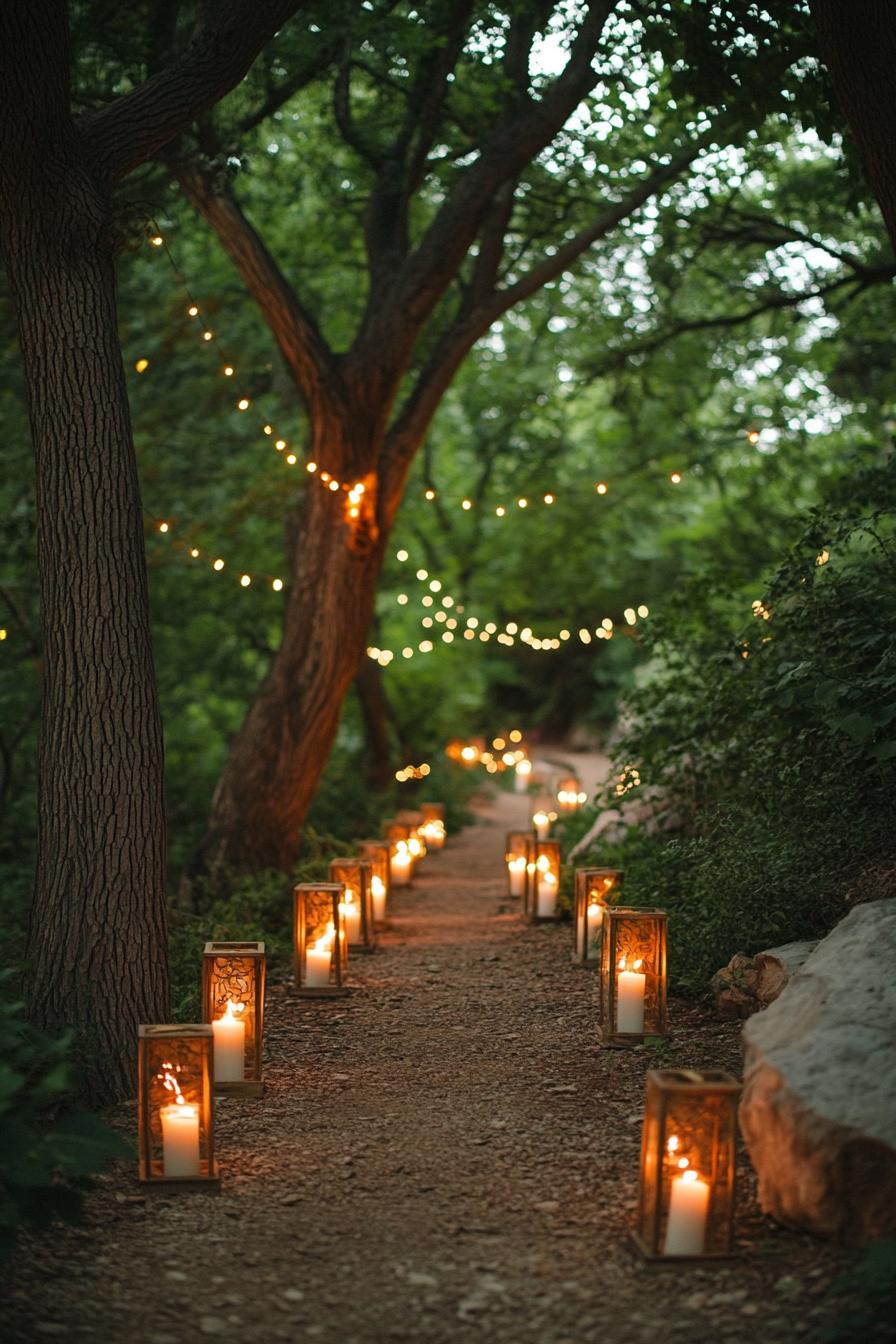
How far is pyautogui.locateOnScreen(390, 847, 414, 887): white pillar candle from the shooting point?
10703 mm

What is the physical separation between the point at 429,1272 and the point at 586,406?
1791 cm

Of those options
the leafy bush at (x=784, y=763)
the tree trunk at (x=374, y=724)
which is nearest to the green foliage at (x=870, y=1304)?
the leafy bush at (x=784, y=763)

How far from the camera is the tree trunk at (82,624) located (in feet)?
16.1

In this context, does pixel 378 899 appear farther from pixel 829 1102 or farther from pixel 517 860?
pixel 829 1102

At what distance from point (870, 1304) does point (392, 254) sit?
776 centimetres

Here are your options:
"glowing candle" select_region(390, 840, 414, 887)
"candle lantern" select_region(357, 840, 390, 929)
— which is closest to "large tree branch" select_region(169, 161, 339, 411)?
"candle lantern" select_region(357, 840, 390, 929)

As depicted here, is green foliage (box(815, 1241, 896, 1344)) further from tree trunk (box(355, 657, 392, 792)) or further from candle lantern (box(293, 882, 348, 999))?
tree trunk (box(355, 657, 392, 792))

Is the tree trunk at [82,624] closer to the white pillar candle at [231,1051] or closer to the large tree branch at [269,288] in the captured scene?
the white pillar candle at [231,1051]

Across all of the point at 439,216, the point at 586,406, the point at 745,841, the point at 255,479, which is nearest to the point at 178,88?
the point at 439,216

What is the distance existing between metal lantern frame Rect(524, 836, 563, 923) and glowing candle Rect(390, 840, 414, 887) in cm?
210

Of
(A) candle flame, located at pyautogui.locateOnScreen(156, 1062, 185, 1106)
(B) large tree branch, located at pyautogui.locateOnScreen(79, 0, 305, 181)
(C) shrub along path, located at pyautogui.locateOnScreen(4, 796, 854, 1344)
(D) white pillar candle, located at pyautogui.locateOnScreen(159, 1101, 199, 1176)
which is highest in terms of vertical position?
(B) large tree branch, located at pyautogui.locateOnScreen(79, 0, 305, 181)

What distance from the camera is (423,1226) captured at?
376 centimetres

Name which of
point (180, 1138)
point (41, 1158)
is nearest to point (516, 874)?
point (180, 1138)

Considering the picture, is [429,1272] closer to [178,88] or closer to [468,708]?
[178,88]
